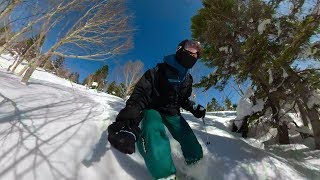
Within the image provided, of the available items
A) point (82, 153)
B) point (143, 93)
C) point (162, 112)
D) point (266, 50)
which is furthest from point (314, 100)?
point (82, 153)

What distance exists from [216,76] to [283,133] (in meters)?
1.59

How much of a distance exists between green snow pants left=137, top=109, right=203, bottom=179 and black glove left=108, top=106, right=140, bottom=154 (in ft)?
0.45

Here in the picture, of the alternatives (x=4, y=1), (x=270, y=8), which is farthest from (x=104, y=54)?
(x=270, y=8)

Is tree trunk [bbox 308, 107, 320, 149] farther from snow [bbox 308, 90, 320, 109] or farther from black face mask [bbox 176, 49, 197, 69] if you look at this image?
black face mask [bbox 176, 49, 197, 69]

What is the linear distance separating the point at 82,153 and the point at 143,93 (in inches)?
33.4

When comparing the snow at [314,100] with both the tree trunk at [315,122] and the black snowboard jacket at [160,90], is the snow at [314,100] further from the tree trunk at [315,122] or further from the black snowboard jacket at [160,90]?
the black snowboard jacket at [160,90]

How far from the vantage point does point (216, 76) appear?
5703mm

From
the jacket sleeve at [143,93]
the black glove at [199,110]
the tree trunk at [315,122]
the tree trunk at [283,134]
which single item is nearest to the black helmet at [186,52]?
the jacket sleeve at [143,93]

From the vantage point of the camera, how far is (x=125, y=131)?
99.7 inches

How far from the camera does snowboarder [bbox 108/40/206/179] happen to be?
2592mm

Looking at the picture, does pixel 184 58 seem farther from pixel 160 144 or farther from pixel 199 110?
pixel 160 144

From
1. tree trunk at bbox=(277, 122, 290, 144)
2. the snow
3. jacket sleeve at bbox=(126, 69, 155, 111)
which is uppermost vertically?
the snow

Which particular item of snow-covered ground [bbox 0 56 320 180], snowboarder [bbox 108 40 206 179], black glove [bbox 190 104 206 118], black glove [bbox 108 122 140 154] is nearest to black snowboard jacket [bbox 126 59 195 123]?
snowboarder [bbox 108 40 206 179]

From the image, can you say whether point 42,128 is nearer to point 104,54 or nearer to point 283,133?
point 283,133
